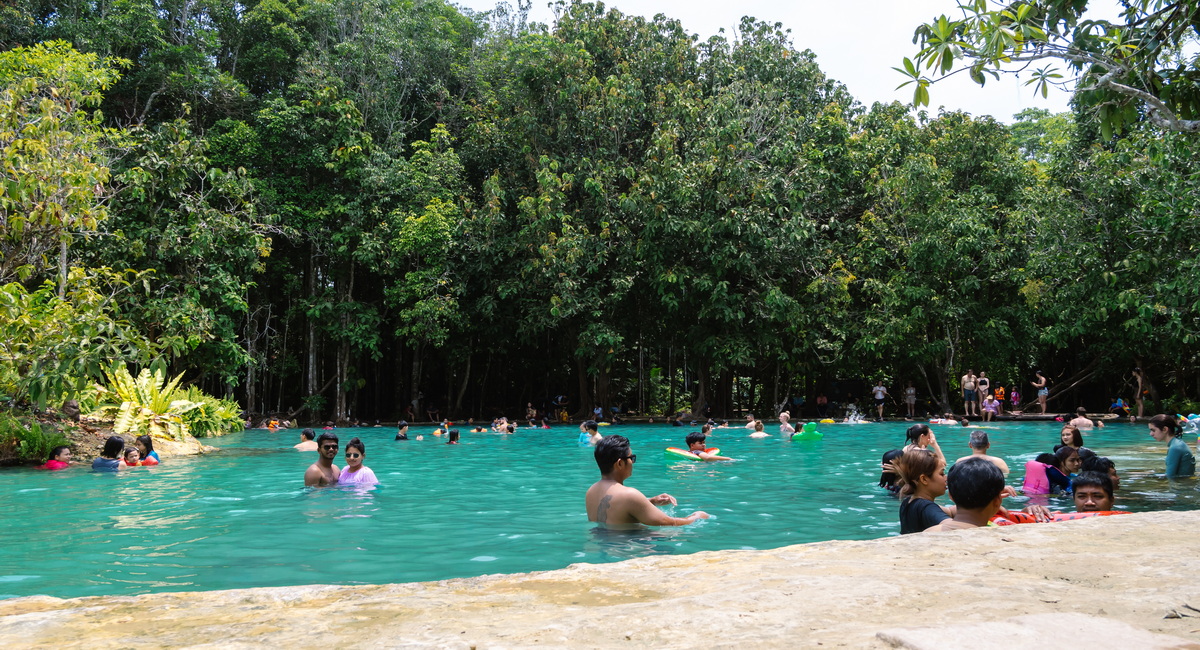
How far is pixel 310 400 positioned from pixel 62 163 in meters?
15.5

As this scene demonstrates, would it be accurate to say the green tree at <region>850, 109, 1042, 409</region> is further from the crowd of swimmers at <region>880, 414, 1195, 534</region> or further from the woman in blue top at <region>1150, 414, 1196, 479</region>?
the crowd of swimmers at <region>880, 414, 1195, 534</region>

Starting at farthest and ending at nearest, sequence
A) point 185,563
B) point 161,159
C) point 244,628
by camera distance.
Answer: point 161,159
point 185,563
point 244,628

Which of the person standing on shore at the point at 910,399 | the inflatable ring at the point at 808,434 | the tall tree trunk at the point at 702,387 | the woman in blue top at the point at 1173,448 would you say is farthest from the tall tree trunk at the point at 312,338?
the woman in blue top at the point at 1173,448

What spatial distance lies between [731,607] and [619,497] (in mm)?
4394

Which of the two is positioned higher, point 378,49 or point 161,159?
point 378,49

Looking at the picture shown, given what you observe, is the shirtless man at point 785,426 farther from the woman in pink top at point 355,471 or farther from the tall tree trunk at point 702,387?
the woman in pink top at point 355,471

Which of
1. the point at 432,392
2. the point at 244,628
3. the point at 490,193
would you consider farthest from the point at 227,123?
the point at 244,628

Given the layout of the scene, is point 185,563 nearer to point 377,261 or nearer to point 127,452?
point 127,452

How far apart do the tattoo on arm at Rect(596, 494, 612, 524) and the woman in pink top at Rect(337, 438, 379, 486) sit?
3843mm

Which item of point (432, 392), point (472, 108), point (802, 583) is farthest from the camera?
point (432, 392)

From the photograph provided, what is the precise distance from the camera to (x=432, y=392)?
1382 inches

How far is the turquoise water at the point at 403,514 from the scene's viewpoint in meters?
6.50

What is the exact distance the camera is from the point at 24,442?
45.4 feet

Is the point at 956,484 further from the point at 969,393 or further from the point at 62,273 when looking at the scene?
the point at 969,393
